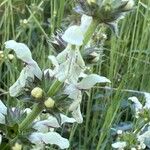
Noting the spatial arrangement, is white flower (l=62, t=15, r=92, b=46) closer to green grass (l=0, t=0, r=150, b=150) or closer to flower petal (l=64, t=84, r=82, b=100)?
flower petal (l=64, t=84, r=82, b=100)

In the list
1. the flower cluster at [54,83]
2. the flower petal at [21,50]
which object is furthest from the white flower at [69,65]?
the flower petal at [21,50]

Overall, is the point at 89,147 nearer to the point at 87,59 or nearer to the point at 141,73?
the point at 141,73

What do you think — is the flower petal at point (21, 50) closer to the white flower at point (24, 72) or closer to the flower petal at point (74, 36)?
the white flower at point (24, 72)

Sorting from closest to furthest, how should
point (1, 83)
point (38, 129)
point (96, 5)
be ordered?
point (96, 5)
point (38, 129)
point (1, 83)

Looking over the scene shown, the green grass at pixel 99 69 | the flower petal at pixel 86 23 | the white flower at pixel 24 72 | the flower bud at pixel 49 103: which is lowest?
the green grass at pixel 99 69

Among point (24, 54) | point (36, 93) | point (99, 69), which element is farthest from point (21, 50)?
point (99, 69)

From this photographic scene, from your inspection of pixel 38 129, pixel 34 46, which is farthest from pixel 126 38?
pixel 38 129
